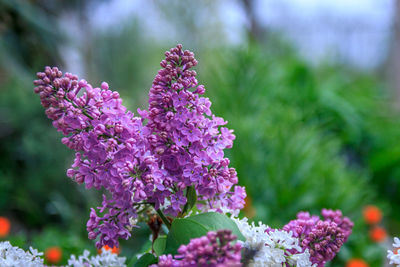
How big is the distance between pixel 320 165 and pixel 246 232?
160 cm

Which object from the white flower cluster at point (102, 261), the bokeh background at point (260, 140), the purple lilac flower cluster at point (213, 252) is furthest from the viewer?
the bokeh background at point (260, 140)

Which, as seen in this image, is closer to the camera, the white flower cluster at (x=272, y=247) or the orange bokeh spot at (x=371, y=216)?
the white flower cluster at (x=272, y=247)

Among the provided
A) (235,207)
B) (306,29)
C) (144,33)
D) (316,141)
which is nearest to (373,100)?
(316,141)

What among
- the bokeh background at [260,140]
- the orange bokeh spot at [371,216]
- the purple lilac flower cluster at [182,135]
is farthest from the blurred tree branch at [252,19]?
the purple lilac flower cluster at [182,135]

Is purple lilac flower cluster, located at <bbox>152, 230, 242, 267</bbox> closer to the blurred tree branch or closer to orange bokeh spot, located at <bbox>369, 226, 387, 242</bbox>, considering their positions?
orange bokeh spot, located at <bbox>369, 226, 387, 242</bbox>

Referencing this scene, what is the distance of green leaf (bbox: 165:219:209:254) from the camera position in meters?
0.52

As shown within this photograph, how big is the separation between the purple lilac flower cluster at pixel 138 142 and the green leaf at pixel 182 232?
0.17ft

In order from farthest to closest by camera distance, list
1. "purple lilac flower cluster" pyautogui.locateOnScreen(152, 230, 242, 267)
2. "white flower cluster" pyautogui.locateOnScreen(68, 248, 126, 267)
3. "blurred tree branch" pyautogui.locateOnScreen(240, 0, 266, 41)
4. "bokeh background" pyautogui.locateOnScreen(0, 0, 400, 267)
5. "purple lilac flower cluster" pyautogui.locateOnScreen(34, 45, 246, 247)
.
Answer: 1. "blurred tree branch" pyautogui.locateOnScreen(240, 0, 266, 41)
2. "bokeh background" pyautogui.locateOnScreen(0, 0, 400, 267)
3. "white flower cluster" pyautogui.locateOnScreen(68, 248, 126, 267)
4. "purple lilac flower cluster" pyautogui.locateOnScreen(34, 45, 246, 247)
5. "purple lilac flower cluster" pyautogui.locateOnScreen(152, 230, 242, 267)

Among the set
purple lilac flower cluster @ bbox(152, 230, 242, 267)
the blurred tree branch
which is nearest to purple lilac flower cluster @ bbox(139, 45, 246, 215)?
purple lilac flower cluster @ bbox(152, 230, 242, 267)

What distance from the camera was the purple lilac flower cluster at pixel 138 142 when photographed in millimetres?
543

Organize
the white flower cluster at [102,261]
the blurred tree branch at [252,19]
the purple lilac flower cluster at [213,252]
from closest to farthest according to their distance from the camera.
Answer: the purple lilac flower cluster at [213,252] < the white flower cluster at [102,261] < the blurred tree branch at [252,19]

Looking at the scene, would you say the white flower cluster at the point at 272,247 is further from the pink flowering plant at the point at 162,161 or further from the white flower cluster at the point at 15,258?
the white flower cluster at the point at 15,258

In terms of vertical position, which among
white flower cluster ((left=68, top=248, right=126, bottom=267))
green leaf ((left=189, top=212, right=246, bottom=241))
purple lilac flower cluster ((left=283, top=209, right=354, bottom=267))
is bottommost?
white flower cluster ((left=68, top=248, right=126, bottom=267))

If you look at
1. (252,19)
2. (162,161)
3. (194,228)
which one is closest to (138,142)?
(162,161)
